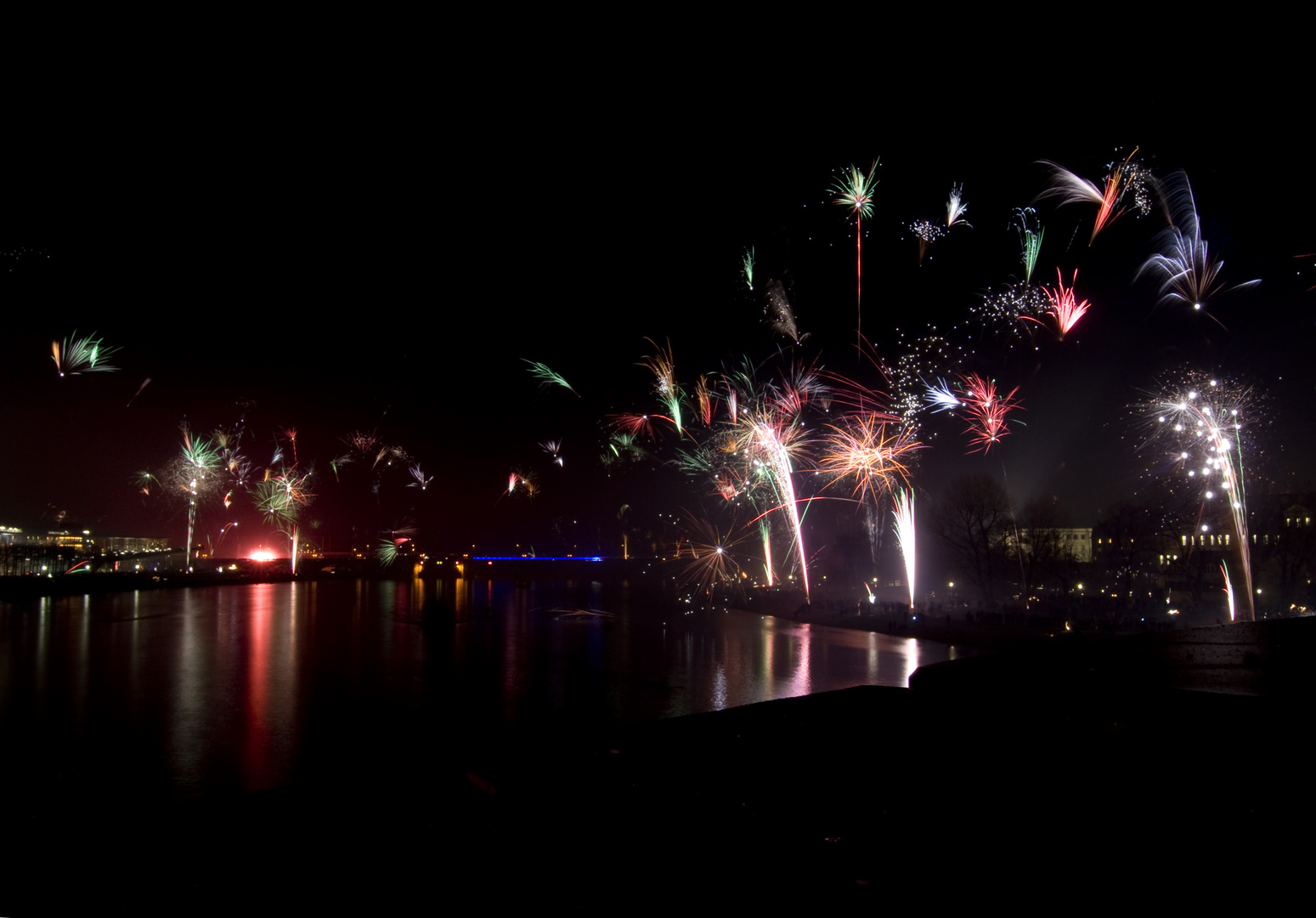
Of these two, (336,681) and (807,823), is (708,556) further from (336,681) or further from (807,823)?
(807,823)

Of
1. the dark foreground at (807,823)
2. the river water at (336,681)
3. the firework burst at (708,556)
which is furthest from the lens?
the firework burst at (708,556)

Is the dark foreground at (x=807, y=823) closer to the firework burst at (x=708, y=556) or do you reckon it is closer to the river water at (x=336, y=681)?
the river water at (x=336, y=681)

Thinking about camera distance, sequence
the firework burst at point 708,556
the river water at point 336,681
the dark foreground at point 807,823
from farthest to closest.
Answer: the firework burst at point 708,556, the river water at point 336,681, the dark foreground at point 807,823

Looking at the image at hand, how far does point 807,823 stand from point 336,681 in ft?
36.7

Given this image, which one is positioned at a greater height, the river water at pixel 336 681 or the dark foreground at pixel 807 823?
the dark foreground at pixel 807 823

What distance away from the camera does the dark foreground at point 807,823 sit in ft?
8.44

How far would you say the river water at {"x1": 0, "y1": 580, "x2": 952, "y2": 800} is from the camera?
7.27m

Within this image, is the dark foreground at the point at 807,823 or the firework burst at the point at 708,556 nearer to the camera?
the dark foreground at the point at 807,823

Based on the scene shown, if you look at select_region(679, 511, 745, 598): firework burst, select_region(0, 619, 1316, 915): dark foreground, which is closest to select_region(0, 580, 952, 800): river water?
select_region(0, 619, 1316, 915): dark foreground

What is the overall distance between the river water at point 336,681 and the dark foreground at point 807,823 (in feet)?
9.51

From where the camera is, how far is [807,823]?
315 centimetres

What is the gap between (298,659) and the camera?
14.5 meters

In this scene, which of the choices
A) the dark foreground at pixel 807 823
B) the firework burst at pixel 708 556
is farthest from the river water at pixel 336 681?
the firework burst at pixel 708 556

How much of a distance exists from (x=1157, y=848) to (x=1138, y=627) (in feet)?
74.1
